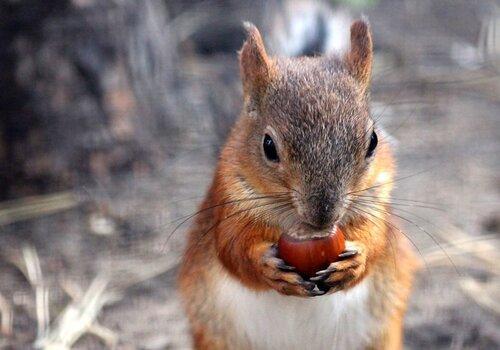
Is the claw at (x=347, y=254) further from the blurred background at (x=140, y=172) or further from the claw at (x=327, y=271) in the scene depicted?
the blurred background at (x=140, y=172)

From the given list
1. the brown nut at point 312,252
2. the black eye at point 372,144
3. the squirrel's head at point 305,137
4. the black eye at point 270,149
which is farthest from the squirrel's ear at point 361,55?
the brown nut at point 312,252

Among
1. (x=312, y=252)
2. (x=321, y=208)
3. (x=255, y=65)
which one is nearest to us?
(x=321, y=208)

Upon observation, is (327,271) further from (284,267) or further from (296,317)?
(296,317)

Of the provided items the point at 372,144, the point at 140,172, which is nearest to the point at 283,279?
the point at 372,144

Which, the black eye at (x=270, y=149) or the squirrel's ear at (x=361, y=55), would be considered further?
the squirrel's ear at (x=361, y=55)

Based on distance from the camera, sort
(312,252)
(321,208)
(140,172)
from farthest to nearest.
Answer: (140,172) < (312,252) < (321,208)

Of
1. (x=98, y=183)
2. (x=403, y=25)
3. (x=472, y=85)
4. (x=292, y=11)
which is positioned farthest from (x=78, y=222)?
(x=403, y=25)

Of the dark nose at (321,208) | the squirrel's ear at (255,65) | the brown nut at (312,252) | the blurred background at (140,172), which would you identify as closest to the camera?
the dark nose at (321,208)
